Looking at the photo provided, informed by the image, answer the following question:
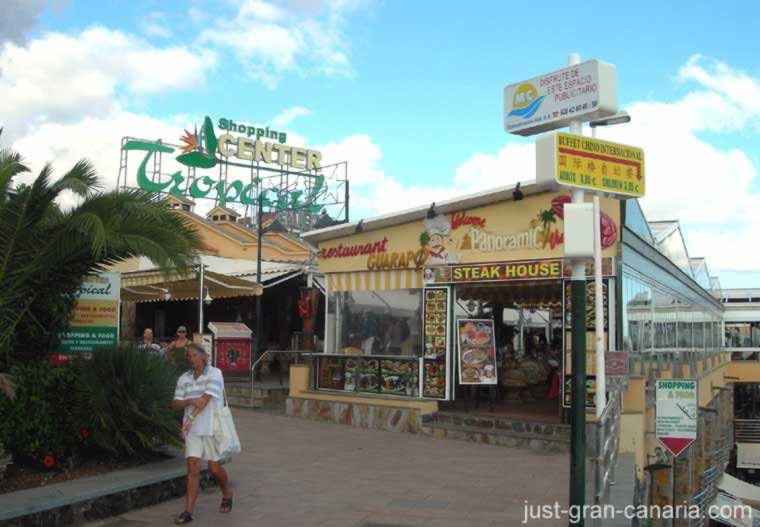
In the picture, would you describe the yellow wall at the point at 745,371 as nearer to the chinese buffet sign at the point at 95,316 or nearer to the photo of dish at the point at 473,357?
the photo of dish at the point at 473,357

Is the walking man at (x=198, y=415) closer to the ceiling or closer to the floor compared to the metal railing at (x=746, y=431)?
closer to the ceiling

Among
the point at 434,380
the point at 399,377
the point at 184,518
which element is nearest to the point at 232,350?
the point at 399,377

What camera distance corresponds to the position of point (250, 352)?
18906 mm

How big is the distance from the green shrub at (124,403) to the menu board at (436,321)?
6.05m

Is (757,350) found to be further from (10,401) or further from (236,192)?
(10,401)

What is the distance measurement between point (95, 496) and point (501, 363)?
34.1ft

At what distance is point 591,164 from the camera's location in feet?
22.1

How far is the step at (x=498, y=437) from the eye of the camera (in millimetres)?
11789

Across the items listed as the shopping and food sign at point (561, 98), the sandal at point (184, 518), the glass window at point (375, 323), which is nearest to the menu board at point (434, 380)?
the glass window at point (375, 323)

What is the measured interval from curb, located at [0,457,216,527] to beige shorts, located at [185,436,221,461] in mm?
915

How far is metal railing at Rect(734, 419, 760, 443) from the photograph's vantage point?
33.6 meters

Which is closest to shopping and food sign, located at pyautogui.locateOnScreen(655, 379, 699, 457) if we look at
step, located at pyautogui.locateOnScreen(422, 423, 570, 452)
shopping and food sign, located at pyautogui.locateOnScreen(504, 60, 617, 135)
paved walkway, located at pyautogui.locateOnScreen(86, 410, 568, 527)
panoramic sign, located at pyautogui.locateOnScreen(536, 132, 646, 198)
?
paved walkway, located at pyautogui.locateOnScreen(86, 410, 568, 527)

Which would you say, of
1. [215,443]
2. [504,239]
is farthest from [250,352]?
[215,443]

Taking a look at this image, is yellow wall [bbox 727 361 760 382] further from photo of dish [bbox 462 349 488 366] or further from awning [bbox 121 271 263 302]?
photo of dish [bbox 462 349 488 366]
